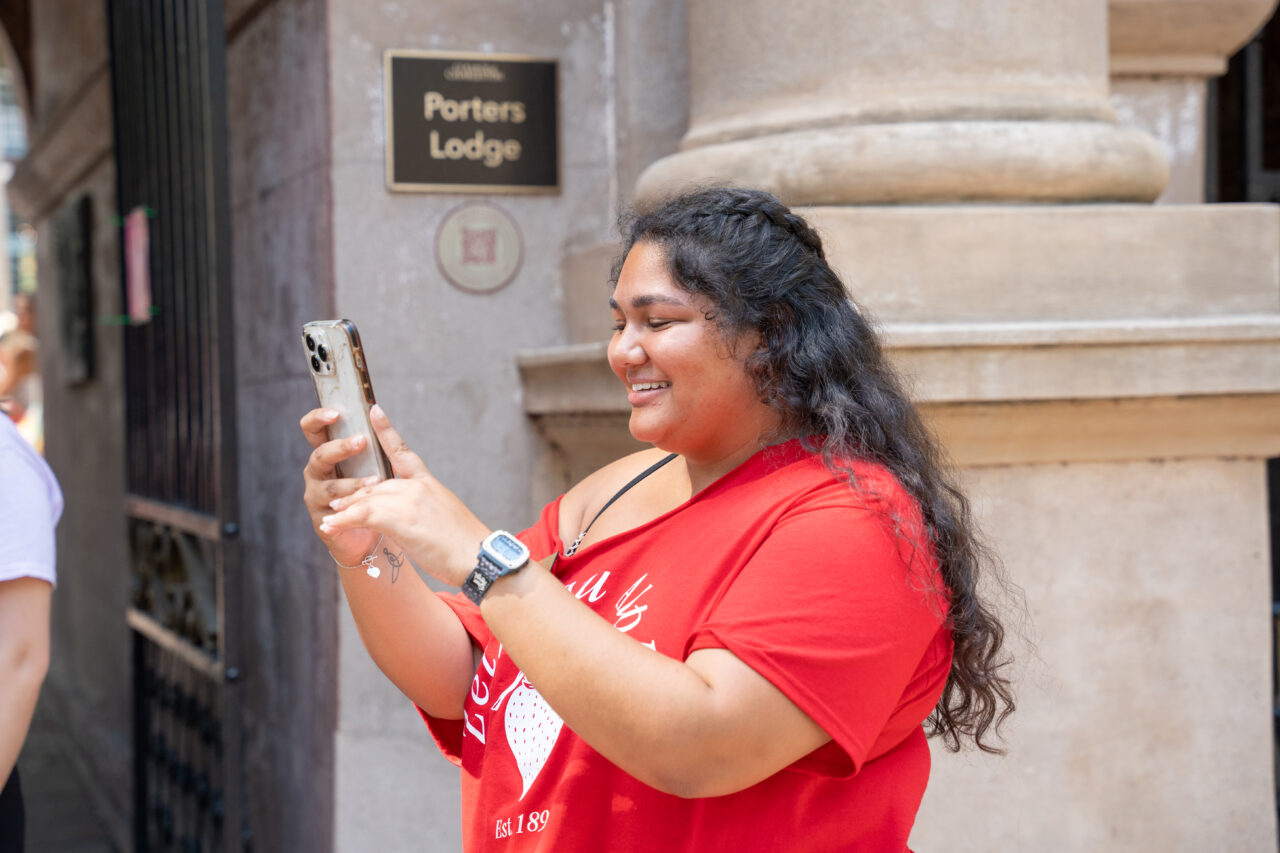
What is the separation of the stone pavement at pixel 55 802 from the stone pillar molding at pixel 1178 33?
535cm

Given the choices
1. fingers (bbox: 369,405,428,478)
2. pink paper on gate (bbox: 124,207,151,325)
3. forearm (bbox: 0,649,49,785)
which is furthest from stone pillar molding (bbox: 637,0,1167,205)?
pink paper on gate (bbox: 124,207,151,325)

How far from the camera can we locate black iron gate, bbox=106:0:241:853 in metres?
3.63

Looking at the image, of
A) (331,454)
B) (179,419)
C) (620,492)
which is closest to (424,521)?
(331,454)

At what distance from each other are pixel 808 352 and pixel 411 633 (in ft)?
2.37

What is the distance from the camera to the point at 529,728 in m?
1.74

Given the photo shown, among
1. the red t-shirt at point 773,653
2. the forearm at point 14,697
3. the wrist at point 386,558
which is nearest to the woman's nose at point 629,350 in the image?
the red t-shirt at point 773,653

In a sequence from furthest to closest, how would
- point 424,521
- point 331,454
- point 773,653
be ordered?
point 331,454 < point 424,521 < point 773,653

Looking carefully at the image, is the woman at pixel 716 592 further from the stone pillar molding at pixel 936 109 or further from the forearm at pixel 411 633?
the stone pillar molding at pixel 936 109

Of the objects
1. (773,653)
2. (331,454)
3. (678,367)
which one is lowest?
(773,653)

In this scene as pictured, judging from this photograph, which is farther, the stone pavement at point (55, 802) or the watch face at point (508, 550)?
the stone pavement at point (55, 802)

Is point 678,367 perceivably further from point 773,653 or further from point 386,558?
point 386,558

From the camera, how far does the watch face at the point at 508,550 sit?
148cm

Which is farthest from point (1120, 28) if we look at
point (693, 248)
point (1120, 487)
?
point (693, 248)

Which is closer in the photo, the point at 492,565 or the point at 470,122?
the point at 492,565
